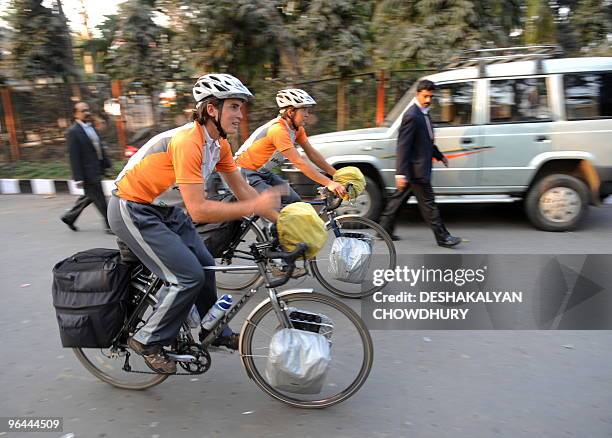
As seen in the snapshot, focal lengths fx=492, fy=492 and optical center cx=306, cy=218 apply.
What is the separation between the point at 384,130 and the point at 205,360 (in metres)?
4.37

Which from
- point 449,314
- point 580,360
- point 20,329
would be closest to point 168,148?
point 20,329

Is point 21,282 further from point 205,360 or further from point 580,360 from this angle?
point 580,360

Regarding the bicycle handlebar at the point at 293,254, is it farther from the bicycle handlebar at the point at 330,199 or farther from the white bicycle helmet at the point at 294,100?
the white bicycle helmet at the point at 294,100

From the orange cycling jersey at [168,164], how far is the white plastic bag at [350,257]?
157cm

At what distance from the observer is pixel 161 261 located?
2750mm

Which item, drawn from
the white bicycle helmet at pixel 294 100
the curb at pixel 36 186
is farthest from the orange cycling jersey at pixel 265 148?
the curb at pixel 36 186

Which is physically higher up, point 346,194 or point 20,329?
point 346,194

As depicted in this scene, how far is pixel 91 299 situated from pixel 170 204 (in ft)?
2.31

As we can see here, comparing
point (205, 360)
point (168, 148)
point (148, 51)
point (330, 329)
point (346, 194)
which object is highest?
point (148, 51)

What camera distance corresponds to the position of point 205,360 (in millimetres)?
2951

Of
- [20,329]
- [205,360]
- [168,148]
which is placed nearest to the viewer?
[168,148]

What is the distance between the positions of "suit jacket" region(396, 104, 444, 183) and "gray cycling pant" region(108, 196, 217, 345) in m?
3.29

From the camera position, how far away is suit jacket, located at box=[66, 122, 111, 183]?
6527 millimetres

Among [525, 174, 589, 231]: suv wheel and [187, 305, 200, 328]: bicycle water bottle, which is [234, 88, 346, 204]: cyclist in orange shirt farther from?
[525, 174, 589, 231]: suv wheel
